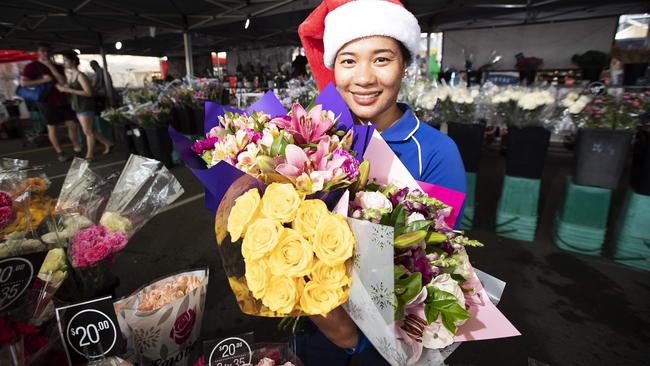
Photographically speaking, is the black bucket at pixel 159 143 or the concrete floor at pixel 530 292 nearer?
the concrete floor at pixel 530 292

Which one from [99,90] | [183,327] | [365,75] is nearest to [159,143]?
[99,90]

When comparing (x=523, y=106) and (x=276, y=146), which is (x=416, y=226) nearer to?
(x=276, y=146)

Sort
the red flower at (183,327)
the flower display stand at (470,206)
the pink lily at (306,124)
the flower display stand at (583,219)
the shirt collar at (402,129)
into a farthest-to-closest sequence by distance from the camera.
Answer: the flower display stand at (470,206)
the flower display stand at (583,219)
the shirt collar at (402,129)
the red flower at (183,327)
the pink lily at (306,124)

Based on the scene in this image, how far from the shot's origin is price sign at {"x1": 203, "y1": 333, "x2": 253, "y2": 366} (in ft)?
2.77

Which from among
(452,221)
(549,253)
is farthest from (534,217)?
(452,221)

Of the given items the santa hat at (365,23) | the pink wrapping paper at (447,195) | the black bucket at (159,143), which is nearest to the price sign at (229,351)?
the pink wrapping paper at (447,195)

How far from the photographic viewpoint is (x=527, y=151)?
3451mm

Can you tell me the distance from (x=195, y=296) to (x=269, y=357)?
365 millimetres

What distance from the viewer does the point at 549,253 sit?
3.36m

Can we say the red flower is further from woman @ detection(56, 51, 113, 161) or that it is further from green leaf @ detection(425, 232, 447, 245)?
woman @ detection(56, 51, 113, 161)

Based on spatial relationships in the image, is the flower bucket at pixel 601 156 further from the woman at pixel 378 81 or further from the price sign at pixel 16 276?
the price sign at pixel 16 276

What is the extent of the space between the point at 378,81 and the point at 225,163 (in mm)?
725

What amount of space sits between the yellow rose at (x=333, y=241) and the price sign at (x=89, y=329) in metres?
0.53

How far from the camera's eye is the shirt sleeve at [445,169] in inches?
48.9
